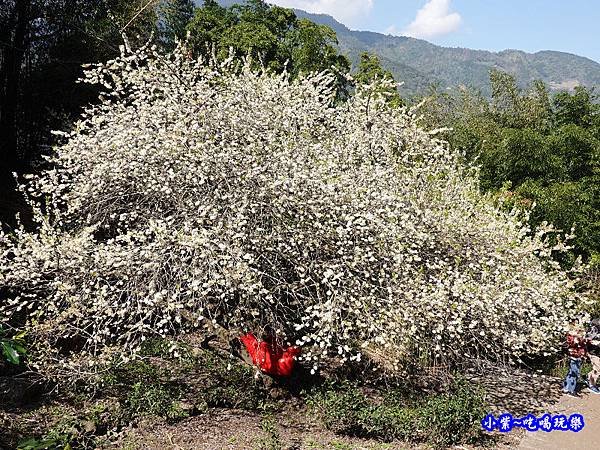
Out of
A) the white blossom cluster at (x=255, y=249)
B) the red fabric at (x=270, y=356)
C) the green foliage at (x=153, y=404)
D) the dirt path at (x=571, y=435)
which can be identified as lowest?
the dirt path at (x=571, y=435)

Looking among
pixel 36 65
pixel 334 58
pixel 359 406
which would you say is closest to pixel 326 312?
pixel 359 406

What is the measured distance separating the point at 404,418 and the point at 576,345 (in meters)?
3.02

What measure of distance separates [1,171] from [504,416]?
893 cm

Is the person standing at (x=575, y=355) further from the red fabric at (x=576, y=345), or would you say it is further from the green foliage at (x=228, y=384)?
the green foliage at (x=228, y=384)

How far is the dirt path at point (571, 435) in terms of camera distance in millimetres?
5055

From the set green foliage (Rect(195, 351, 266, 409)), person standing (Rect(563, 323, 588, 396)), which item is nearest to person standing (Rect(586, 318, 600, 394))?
person standing (Rect(563, 323, 588, 396))

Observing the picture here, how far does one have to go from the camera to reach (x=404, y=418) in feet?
16.1

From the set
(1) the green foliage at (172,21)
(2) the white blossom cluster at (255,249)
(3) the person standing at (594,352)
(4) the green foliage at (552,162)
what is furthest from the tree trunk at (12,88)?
(3) the person standing at (594,352)

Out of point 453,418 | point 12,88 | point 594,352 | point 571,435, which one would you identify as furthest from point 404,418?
point 12,88

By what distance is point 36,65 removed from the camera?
1016 cm

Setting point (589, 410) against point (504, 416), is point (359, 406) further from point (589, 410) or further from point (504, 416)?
point (589, 410)

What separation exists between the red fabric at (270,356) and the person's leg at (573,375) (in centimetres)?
351

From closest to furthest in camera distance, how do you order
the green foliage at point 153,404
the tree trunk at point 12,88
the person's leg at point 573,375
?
the green foliage at point 153,404
the person's leg at point 573,375
the tree trunk at point 12,88

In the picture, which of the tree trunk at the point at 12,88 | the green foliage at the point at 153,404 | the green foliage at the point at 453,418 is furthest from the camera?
the tree trunk at the point at 12,88
